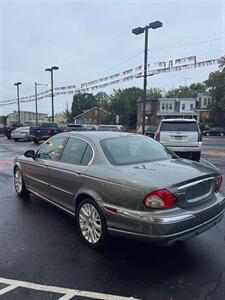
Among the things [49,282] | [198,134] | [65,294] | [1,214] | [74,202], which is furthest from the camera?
[198,134]

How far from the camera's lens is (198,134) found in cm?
998

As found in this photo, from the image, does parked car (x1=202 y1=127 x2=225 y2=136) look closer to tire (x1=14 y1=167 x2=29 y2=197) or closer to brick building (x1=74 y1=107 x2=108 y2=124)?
brick building (x1=74 y1=107 x2=108 y2=124)

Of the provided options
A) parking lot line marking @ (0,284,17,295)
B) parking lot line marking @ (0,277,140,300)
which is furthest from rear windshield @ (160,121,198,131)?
parking lot line marking @ (0,284,17,295)

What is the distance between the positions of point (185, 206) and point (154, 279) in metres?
0.87

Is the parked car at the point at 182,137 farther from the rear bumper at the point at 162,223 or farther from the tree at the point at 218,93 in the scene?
the tree at the point at 218,93

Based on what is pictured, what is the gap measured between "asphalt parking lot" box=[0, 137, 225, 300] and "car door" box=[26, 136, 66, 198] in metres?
0.80

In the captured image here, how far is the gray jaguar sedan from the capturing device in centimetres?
290

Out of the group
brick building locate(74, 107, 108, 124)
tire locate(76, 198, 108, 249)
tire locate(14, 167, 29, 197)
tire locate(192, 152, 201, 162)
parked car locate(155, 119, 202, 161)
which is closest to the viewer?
tire locate(76, 198, 108, 249)

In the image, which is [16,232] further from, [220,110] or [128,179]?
[220,110]

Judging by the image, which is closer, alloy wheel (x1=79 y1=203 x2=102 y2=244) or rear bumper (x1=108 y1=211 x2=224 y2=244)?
rear bumper (x1=108 y1=211 x2=224 y2=244)

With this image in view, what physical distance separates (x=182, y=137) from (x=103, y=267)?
7649 mm

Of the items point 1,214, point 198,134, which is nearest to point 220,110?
point 198,134

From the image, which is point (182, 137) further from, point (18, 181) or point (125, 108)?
point (125, 108)

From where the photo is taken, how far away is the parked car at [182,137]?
32.7 feet
